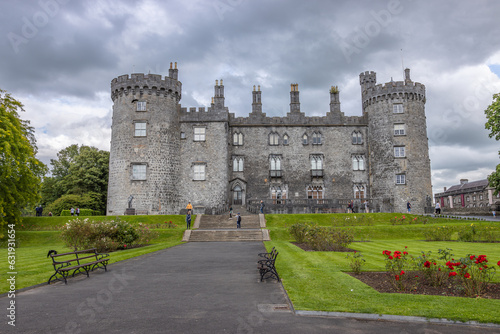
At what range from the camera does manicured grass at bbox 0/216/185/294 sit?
1187 centimetres

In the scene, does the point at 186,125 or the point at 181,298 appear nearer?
the point at 181,298

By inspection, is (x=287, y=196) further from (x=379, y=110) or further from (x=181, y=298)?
(x=181, y=298)

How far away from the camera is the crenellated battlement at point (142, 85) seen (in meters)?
39.2

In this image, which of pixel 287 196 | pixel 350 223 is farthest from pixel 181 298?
pixel 287 196

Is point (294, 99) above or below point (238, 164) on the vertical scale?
above

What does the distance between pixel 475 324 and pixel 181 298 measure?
6.41 meters

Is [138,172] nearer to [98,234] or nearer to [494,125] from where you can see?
[98,234]

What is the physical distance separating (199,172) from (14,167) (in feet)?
61.4

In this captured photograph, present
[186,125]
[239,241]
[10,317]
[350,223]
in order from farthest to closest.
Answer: [186,125], [350,223], [239,241], [10,317]

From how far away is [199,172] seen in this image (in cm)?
4134

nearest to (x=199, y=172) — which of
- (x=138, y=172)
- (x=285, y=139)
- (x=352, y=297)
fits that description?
(x=138, y=172)

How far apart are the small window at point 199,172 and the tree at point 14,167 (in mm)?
15791

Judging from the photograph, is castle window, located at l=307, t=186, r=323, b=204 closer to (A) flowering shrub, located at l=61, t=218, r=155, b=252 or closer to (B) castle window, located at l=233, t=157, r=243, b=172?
(B) castle window, located at l=233, t=157, r=243, b=172

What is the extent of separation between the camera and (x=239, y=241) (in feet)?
78.8
